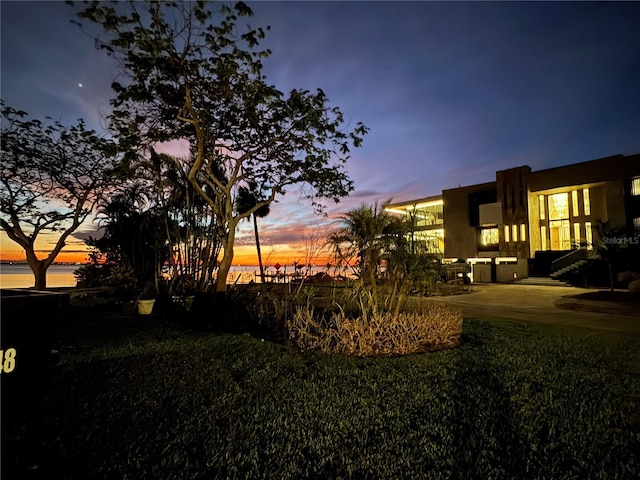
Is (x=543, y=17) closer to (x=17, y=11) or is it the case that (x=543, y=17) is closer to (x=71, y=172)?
(x=17, y=11)

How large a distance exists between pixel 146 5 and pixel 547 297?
15.7 m

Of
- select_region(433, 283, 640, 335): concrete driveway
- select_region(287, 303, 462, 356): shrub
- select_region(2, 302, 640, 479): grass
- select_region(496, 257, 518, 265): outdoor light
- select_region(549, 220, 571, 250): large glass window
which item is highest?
select_region(549, 220, 571, 250): large glass window

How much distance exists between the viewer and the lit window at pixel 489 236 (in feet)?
86.8

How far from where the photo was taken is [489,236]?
26922mm

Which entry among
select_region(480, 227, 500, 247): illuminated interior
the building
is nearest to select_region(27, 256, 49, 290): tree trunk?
the building

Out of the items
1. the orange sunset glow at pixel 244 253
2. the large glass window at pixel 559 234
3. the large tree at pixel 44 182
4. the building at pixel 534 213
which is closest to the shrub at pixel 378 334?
the orange sunset glow at pixel 244 253

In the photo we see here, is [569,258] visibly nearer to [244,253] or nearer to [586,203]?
[586,203]

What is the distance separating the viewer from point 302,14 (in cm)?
684

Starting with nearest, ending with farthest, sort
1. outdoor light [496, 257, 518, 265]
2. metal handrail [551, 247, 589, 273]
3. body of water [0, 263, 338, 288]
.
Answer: body of water [0, 263, 338, 288] < metal handrail [551, 247, 589, 273] < outdoor light [496, 257, 518, 265]

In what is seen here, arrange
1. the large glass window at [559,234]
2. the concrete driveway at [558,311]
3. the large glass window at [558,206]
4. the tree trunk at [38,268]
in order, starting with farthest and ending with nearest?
the large glass window at [558,206], the large glass window at [559,234], the tree trunk at [38,268], the concrete driveway at [558,311]

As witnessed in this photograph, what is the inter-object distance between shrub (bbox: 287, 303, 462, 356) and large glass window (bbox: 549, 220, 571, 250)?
911 inches

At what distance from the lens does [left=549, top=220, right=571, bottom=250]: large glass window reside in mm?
23609

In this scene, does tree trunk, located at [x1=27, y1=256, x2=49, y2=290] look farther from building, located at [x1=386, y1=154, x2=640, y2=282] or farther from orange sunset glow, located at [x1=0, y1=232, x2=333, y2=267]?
building, located at [x1=386, y1=154, x2=640, y2=282]

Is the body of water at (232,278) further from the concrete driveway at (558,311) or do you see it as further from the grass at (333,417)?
the concrete driveway at (558,311)
